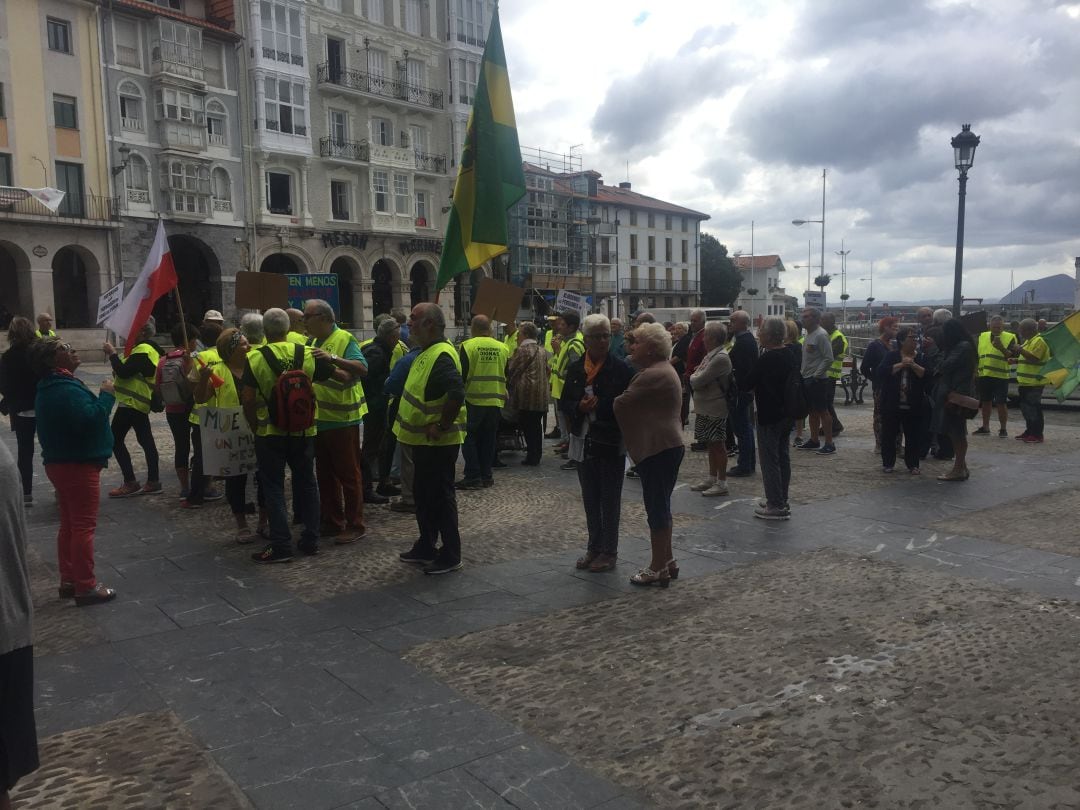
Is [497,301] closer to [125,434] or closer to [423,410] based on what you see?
[423,410]

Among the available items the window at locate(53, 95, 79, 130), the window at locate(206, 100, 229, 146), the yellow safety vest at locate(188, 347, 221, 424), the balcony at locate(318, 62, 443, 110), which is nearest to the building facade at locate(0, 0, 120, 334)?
the window at locate(53, 95, 79, 130)

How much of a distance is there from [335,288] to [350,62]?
1272 inches

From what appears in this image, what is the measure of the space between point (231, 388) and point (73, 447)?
184cm

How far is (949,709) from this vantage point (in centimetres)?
382

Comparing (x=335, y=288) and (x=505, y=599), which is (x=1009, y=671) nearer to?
(x=505, y=599)

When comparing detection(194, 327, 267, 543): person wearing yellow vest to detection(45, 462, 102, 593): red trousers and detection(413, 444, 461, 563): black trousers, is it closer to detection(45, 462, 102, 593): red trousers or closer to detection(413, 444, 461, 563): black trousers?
detection(45, 462, 102, 593): red trousers

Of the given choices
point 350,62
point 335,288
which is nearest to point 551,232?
point 350,62

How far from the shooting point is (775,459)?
24.5ft

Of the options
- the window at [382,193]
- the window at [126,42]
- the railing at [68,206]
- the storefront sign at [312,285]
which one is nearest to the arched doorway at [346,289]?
the window at [382,193]

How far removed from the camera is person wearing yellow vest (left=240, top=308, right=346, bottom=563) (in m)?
6.17

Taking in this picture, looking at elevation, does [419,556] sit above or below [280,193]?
below

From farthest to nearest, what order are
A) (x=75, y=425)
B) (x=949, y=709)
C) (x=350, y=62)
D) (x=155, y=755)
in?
(x=350, y=62) < (x=75, y=425) < (x=949, y=709) < (x=155, y=755)

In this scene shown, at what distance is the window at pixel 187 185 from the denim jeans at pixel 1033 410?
30.8 meters

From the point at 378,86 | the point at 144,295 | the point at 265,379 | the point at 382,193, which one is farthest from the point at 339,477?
the point at 378,86
